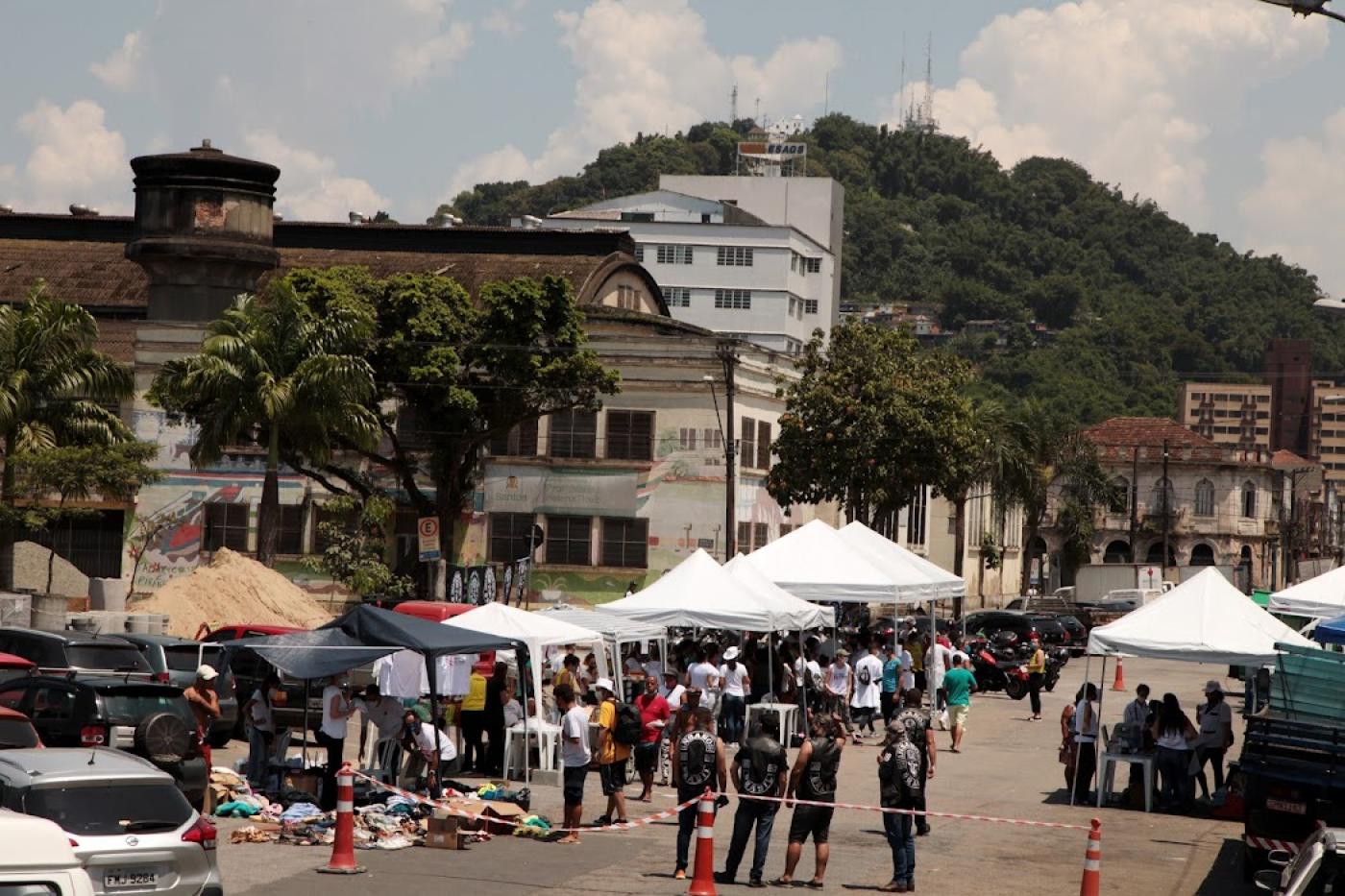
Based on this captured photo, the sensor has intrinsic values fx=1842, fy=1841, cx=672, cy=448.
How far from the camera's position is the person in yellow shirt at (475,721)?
24.4 metres

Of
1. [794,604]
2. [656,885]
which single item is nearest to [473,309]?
[794,604]

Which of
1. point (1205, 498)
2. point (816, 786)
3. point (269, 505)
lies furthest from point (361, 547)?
point (1205, 498)

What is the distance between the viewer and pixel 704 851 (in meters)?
15.3

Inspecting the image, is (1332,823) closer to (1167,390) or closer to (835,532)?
(835,532)

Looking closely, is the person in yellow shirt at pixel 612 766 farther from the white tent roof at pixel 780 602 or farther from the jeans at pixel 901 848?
the white tent roof at pixel 780 602

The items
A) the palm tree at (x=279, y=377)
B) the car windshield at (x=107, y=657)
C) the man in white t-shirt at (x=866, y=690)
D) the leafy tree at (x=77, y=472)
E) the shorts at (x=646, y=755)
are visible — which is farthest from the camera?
the leafy tree at (x=77, y=472)

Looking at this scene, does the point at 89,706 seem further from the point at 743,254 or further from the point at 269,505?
the point at 743,254

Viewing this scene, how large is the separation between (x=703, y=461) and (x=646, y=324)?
25.1ft

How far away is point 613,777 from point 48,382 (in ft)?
90.3

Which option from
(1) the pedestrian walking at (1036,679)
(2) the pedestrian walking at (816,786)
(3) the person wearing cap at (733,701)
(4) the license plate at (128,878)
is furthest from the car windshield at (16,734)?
(1) the pedestrian walking at (1036,679)

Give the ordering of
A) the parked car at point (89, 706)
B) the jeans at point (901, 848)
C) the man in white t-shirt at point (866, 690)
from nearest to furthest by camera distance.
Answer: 1. the jeans at point (901, 848)
2. the parked car at point (89, 706)
3. the man in white t-shirt at point (866, 690)

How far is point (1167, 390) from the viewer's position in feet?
637

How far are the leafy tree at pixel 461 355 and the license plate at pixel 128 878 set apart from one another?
120 ft

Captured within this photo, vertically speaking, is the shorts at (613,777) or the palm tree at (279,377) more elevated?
the palm tree at (279,377)
